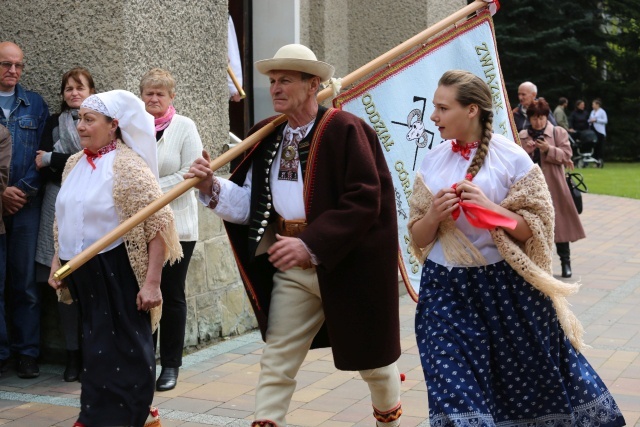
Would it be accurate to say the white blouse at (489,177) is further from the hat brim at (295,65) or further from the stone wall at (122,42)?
the stone wall at (122,42)

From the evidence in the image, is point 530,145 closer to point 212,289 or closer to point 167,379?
point 212,289

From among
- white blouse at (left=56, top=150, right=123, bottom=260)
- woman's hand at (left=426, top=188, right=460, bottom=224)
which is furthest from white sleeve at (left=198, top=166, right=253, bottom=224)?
woman's hand at (left=426, top=188, right=460, bottom=224)

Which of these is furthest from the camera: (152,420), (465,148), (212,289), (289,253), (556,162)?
(556,162)

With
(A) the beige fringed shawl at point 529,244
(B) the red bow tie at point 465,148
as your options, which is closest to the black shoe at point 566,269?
(A) the beige fringed shawl at point 529,244

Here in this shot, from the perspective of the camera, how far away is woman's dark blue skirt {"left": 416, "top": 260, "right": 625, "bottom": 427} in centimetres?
425

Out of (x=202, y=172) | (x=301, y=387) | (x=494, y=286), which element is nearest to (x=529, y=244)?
(x=494, y=286)

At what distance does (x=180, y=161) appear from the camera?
6289 millimetres

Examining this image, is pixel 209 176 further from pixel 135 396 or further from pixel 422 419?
pixel 422 419

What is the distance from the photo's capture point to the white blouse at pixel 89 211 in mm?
4680

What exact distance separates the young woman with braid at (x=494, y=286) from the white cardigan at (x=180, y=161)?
2.11 m

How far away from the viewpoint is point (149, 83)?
6.12 metres

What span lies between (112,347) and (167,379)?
4.87 ft

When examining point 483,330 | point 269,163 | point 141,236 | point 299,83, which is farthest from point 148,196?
point 483,330

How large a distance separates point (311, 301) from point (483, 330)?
789mm
